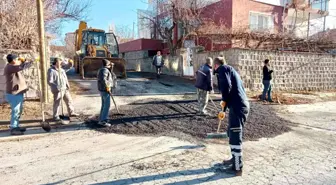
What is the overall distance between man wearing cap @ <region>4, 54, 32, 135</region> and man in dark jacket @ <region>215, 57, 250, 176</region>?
453 cm

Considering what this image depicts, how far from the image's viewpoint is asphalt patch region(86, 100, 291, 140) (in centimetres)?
552

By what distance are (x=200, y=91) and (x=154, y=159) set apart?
3565 mm

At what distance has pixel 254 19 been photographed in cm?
1778

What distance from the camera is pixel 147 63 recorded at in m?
23.8

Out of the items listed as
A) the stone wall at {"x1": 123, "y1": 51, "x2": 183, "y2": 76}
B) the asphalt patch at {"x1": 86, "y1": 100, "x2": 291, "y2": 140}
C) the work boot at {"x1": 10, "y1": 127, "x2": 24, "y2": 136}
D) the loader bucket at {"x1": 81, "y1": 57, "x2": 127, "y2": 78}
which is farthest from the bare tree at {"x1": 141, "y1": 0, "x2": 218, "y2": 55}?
the work boot at {"x1": 10, "y1": 127, "x2": 24, "y2": 136}

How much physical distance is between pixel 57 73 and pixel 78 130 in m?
1.74

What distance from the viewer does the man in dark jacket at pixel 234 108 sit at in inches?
139

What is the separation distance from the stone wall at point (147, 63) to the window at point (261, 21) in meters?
6.35

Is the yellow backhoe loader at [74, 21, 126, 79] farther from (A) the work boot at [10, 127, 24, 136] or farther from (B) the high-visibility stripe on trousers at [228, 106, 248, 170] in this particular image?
(B) the high-visibility stripe on trousers at [228, 106, 248, 170]

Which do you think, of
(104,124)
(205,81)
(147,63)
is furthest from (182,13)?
(104,124)

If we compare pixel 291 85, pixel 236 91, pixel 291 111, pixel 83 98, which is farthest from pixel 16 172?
pixel 291 85

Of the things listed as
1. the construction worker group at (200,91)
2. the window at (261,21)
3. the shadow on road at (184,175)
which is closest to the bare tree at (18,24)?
the construction worker group at (200,91)

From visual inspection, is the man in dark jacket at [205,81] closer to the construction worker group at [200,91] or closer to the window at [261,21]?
the construction worker group at [200,91]

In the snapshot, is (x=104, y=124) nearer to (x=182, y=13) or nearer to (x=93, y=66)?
(x=93, y=66)
